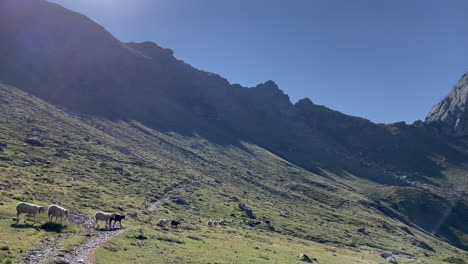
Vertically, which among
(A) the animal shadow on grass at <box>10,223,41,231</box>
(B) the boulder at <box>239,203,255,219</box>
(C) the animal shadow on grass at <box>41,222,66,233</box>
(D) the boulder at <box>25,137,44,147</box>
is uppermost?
(D) the boulder at <box>25,137,44,147</box>

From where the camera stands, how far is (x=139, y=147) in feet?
522

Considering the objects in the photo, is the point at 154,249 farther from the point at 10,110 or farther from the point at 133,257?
the point at 10,110

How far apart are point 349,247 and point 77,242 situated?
71.2 meters

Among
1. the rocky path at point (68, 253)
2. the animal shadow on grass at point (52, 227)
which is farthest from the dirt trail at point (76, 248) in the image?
the animal shadow on grass at point (52, 227)

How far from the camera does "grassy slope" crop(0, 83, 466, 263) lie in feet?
129

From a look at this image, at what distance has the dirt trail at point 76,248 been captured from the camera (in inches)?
966

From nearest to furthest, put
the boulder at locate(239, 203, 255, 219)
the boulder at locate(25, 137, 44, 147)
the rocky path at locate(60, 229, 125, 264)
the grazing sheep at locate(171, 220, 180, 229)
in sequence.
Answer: the rocky path at locate(60, 229, 125, 264), the grazing sheep at locate(171, 220, 180, 229), the boulder at locate(239, 203, 255, 219), the boulder at locate(25, 137, 44, 147)

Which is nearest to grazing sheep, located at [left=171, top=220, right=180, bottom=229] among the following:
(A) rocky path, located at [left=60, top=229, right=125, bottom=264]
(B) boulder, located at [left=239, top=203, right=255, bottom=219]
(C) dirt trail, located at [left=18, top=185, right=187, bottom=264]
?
(C) dirt trail, located at [left=18, top=185, right=187, bottom=264]

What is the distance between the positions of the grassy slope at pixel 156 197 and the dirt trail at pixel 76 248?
91cm

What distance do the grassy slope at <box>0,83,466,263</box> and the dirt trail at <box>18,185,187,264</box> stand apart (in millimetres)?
910

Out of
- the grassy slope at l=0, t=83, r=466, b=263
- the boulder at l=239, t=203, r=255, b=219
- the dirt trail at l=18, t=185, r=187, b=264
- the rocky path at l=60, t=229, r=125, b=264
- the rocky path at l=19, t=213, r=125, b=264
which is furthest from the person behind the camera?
the boulder at l=239, t=203, r=255, b=219

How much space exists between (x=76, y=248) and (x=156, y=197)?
195 feet

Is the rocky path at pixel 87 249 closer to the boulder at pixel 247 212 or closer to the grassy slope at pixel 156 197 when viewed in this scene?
the grassy slope at pixel 156 197

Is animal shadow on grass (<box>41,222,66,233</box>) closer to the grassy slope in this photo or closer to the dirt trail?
the grassy slope
